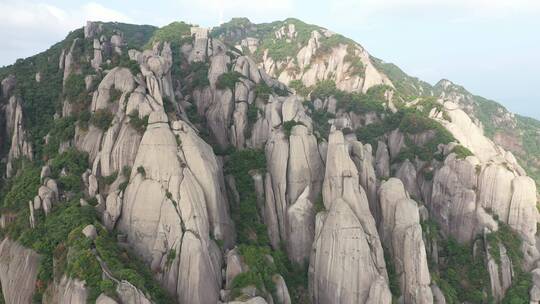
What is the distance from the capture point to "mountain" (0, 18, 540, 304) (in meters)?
31.8

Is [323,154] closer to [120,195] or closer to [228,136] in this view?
[228,136]

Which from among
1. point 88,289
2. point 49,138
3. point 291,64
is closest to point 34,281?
point 88,289

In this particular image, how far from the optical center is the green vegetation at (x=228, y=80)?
54.4 metres

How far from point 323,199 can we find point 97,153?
67.4ft

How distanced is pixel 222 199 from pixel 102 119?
44.6 feet

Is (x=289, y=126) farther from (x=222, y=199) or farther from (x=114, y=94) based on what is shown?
(x=114, y=94)

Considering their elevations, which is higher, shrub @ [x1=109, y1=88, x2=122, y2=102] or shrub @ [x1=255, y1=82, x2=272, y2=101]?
shrub @ [x1=255, y1=82, x2=272, y2=101]

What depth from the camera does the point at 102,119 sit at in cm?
4006

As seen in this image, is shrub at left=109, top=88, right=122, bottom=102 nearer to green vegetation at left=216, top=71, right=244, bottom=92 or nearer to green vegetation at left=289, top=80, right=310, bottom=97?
green vegetation at left=216, top=71, right=244, bottom=92

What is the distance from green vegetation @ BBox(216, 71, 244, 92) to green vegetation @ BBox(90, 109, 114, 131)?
17.3 metres

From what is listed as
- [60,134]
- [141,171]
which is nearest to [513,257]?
[141,171]

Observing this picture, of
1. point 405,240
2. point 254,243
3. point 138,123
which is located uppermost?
point 138,123

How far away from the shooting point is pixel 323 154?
44.0 m

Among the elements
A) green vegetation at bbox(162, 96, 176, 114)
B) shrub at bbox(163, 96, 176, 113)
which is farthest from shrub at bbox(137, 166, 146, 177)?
shrub at bbox(163, 96, 176, 113)
